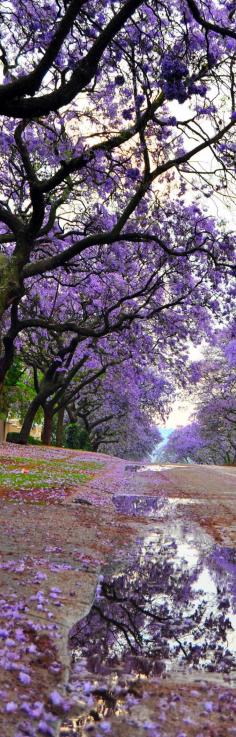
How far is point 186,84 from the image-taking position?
26.0 feet

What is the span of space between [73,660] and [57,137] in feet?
34.4

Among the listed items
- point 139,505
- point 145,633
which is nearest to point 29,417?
point 139,505

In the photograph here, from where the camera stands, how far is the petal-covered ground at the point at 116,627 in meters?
2.79

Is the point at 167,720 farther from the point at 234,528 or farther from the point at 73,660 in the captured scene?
the point at 234,528

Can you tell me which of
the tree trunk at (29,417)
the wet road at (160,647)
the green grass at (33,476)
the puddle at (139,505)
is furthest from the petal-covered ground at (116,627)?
the tree trunk at (29,417)

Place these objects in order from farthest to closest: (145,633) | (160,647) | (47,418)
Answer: (47,418)
(145,633)
(160,647)

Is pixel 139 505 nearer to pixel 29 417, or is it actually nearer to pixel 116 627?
pixel 116 627

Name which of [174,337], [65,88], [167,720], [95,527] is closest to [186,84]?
[65,88]

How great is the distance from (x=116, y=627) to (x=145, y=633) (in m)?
0.21

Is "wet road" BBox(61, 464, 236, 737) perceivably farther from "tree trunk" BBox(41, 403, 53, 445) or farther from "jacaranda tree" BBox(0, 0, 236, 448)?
"tree trunk" BBox(41, 403, 53, 445)

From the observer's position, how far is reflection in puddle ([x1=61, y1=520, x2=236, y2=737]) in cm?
305

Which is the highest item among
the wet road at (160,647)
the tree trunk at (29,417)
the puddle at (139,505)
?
the tree trunk at (29,417)

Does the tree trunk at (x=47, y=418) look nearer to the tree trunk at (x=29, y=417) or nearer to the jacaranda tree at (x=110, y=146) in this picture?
the tree trunk at (x=29, y=417)

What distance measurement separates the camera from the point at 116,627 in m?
4.12
